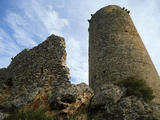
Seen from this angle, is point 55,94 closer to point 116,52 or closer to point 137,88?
point 137,88

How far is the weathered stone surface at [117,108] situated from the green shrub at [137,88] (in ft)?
2.42

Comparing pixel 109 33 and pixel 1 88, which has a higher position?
pixel 109 33

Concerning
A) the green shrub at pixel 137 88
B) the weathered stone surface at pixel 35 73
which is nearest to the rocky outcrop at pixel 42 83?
the weathered stone surface at pixel 35 73

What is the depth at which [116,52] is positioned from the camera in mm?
8398

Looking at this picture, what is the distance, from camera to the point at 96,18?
414 inches

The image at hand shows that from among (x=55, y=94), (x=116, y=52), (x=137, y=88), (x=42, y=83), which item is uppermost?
(x=116, y=52)

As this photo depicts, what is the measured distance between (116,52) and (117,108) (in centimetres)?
400

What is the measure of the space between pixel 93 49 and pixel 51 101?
5.47m

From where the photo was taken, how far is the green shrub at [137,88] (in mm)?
6137

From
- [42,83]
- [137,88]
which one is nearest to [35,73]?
[42,83]

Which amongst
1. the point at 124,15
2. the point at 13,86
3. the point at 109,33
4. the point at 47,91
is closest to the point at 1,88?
the point at 13,86

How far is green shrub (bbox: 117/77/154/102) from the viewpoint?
242 inches

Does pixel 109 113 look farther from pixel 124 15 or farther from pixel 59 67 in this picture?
pixel 124 15

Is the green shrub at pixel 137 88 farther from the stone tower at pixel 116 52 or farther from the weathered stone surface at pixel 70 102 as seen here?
the weathered stone surface at pixel 70 102
